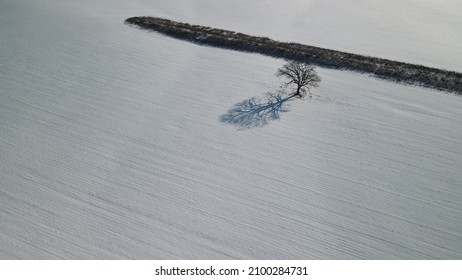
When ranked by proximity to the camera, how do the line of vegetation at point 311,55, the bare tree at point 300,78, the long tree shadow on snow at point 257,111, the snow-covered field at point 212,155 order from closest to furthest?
the snow-covered field at point 212,155 → the long tree shadow on snow at point 257,111 → the bare tree at point 300,78 → the line of vegetation at point 311,55

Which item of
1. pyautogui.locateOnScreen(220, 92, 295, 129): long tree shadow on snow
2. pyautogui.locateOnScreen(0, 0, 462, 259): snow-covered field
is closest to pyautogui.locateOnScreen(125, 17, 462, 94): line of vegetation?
pyautogui.locateOnScreen(0, 0, 462, 259): snow-covered field

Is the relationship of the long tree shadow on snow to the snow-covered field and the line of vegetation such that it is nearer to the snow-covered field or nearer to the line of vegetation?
the snow-covered field

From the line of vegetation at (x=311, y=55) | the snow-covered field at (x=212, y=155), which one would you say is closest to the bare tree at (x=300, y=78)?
the snow-covered field at (x=212, y=155)

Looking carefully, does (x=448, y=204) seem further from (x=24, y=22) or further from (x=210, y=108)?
(x=24, y=22)

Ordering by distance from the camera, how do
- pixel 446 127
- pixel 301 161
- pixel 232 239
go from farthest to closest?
pixel 446 127 → pixel 301 161 → pixel 232 239

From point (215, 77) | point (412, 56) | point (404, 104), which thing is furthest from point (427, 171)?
point (215, 77)

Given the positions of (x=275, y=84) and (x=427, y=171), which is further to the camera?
(x=275, y=84)

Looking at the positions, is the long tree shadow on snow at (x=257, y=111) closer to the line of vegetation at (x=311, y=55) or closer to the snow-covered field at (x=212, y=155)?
the snow-covered field at (x=212, y=155)
